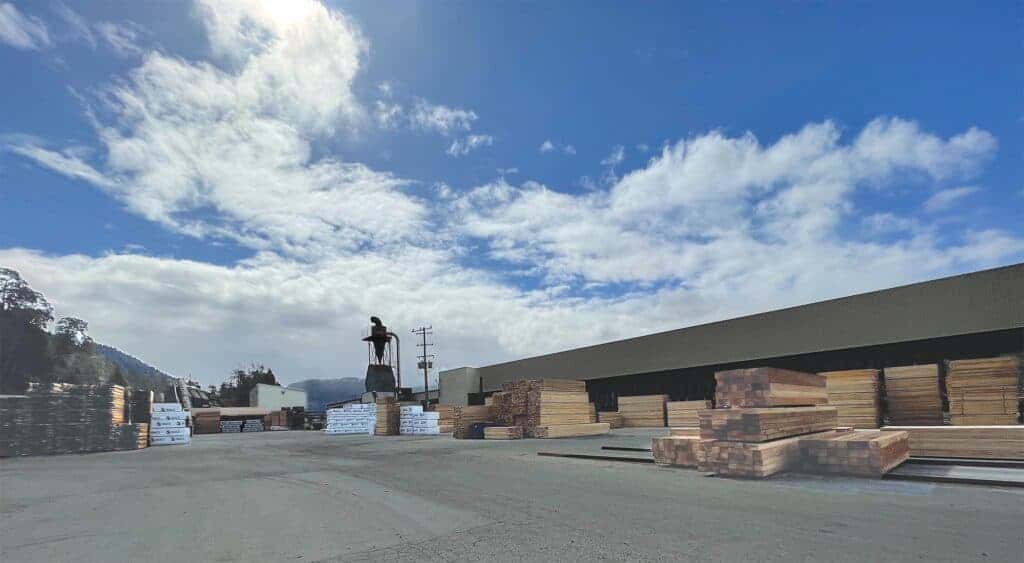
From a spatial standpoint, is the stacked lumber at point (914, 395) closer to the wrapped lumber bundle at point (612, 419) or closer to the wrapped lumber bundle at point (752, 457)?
the wrapped lumber bundle at point (752, 457)

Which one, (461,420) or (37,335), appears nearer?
(461,420)

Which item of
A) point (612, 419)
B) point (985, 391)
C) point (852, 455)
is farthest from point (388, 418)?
point (852, 455)

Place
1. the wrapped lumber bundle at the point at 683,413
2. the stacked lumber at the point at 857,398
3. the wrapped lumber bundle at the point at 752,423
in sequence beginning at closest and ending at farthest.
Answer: the wrapped lumber bundle at the point at 752,423 < the stacked lumber at the point at 857,398 < the wrapped lumber bundle at the point at 683,413

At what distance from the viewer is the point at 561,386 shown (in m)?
22.9

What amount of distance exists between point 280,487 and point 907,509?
28.9 feet

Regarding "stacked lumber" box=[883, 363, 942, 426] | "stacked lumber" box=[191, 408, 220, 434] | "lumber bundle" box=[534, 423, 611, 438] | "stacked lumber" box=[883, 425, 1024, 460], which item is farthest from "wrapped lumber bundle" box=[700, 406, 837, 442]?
"stacked lumber" box=[191, 408, 220, 434]

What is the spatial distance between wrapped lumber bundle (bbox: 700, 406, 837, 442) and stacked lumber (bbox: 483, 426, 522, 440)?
12.7 metres

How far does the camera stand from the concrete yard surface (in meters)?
4.71

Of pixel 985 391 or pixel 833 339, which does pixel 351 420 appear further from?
pixel 985 391

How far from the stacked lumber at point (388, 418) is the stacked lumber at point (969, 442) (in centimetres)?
2570

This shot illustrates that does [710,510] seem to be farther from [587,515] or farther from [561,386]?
[561,386]

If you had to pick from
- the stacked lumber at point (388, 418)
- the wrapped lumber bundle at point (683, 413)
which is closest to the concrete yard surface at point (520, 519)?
the wrapped lumber bundle at point (683, 413)

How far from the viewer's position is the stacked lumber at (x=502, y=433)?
21469 mm

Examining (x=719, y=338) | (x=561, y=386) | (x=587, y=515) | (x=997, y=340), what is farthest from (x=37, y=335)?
(x=997, y=340)
